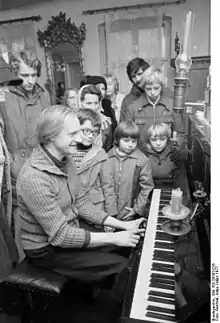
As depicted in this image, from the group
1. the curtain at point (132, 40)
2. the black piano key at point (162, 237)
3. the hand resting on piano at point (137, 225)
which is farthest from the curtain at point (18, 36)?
the black piano key at point (162, 237)

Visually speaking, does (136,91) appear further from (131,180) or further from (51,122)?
(51,122)

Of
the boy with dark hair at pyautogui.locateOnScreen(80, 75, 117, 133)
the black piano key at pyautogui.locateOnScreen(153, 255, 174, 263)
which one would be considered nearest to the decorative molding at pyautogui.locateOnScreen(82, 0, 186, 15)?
the boy with dark hair at pyautogui.locateOnScreen(80, 75, 117, 133)

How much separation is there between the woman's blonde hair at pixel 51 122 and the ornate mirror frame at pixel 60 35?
1989mm

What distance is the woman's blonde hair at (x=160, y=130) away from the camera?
132 cm

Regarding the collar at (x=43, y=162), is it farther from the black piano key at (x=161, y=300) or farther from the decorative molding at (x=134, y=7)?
the decorative molding at (x=134, y=7)

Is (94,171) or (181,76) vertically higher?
(181,76)

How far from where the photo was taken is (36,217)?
868 millimetres

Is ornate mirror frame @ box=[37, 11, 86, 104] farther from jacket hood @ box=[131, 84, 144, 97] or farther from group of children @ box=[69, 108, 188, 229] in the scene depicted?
group of children @ box=[69, 108, 188, 229]

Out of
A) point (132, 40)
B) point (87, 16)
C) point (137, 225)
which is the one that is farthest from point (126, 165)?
point (87, 16)

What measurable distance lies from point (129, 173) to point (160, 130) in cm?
24

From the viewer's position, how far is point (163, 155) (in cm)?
137

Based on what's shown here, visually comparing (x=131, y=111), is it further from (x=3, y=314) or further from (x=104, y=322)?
(x=3, y=314)

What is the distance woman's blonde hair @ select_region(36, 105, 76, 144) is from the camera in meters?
0.88

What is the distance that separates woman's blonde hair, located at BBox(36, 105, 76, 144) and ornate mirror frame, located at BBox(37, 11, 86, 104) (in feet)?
6.52
